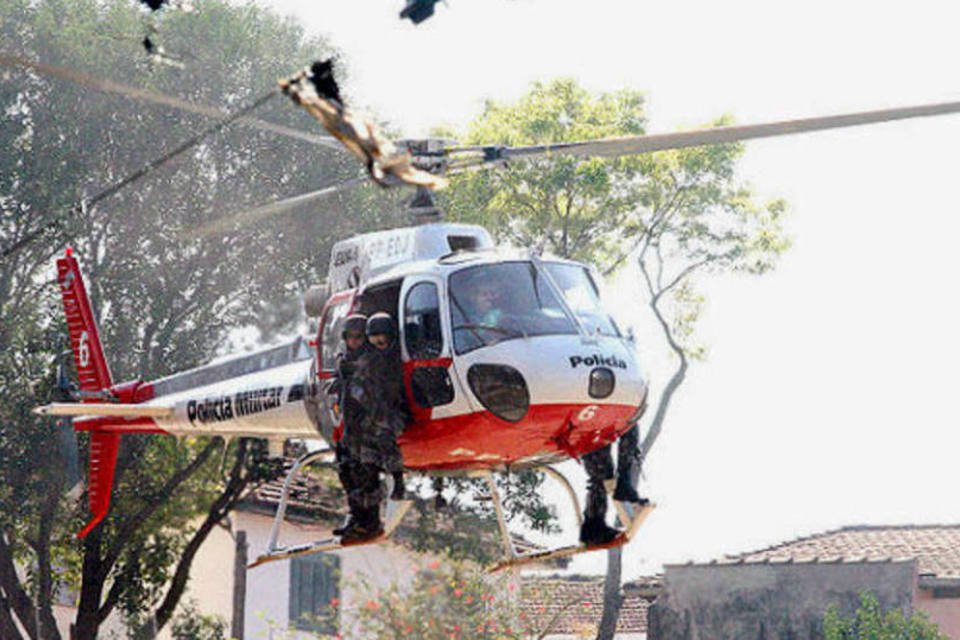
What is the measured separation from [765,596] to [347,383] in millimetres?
15960

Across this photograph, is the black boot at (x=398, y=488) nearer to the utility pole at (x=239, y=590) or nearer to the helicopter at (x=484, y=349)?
the helicopter at (x=484, y=349)

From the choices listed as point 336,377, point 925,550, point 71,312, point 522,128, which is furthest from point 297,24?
point 336,377

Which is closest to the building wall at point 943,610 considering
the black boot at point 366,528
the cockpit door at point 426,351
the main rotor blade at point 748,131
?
the black boot at point 366,528

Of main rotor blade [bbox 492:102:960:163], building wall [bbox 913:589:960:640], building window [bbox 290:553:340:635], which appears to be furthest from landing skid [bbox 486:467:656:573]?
building window [bbox 290:553:340:635]

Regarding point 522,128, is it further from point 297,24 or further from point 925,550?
point 925,550

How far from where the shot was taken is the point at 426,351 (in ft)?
49.0

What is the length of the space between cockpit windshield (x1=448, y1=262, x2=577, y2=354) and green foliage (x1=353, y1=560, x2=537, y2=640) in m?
13.5

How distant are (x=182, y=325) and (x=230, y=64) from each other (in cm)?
470

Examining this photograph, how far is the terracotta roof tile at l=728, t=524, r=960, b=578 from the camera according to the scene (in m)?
29.0

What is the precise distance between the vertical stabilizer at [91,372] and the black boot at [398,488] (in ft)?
21.1

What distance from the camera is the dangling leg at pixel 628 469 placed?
15727 millimetres

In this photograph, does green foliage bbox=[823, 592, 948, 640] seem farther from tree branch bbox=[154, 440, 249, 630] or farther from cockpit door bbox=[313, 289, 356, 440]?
cockpit door bbox=[313, 289, 356, 440]

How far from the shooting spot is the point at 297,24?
3459 cm

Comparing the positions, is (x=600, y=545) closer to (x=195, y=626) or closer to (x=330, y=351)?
(x=330, y=351)
